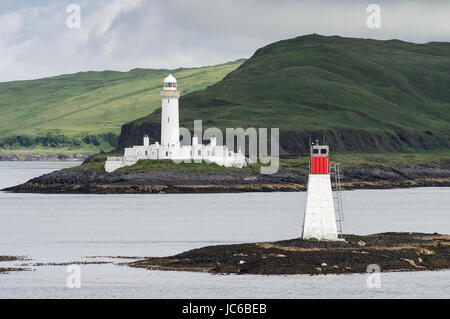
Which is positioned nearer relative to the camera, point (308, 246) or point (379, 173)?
point (308, 246)

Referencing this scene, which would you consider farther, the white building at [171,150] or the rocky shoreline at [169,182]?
the white building at [171,150]

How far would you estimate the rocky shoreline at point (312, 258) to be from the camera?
46344 millimetres

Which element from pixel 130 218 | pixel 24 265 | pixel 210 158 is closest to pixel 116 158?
pixel 210 158

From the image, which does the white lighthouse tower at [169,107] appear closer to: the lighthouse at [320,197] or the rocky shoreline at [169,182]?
the rocky shoreline at [169,182]

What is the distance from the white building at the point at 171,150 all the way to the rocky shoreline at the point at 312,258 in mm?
77198

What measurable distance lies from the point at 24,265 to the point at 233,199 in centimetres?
6851

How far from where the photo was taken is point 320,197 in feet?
154

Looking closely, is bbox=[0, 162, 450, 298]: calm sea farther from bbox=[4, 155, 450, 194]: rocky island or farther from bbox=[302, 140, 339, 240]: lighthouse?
bbox=[302, 140, 339, 240]: lighthouse

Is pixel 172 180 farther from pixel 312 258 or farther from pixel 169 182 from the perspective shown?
pixel 312 258

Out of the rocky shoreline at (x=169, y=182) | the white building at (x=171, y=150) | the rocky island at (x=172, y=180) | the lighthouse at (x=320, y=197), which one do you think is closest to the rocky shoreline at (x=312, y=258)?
the lighthouse at (x=320, y=197)

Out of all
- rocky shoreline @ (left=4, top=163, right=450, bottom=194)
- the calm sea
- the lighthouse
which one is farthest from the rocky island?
the lighthouse

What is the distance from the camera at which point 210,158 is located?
132m

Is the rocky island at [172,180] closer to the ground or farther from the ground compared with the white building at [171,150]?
closer to the ground

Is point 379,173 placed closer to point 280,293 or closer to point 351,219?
point 351,219
